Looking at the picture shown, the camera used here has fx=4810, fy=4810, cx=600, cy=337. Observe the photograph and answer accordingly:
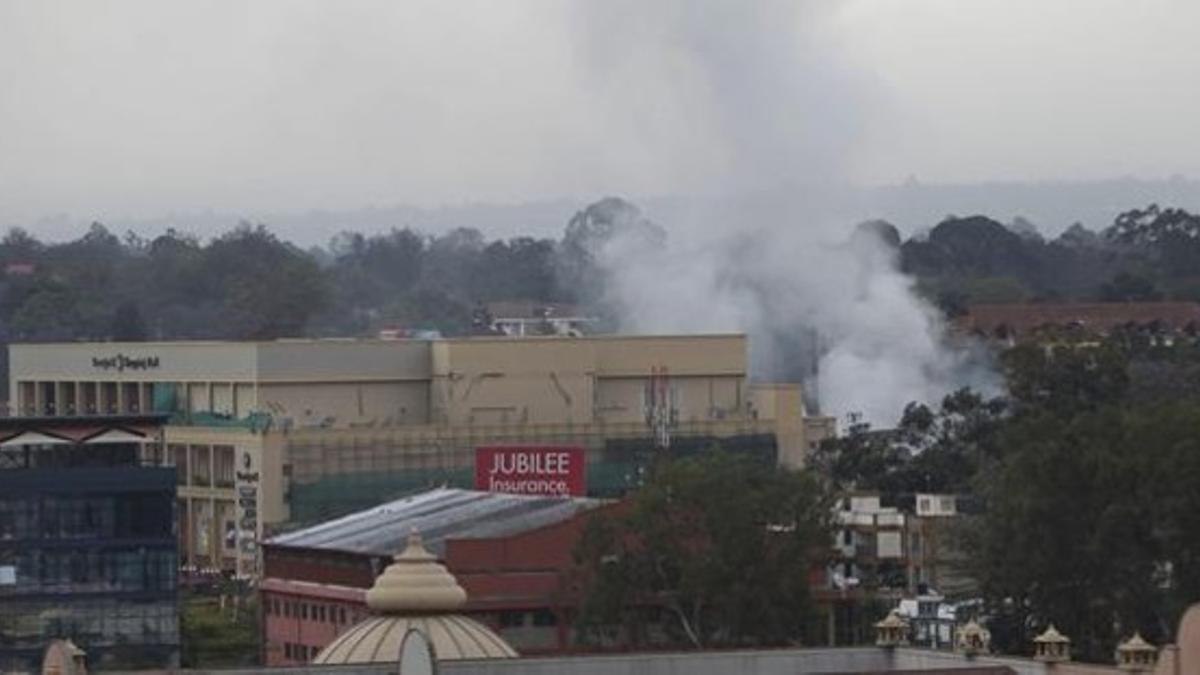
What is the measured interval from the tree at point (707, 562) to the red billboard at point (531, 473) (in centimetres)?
1691

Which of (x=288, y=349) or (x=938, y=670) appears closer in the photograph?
(x=938, y=670)

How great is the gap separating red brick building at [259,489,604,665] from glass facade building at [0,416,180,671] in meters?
2.51

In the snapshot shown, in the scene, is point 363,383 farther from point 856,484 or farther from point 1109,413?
point 1109,413

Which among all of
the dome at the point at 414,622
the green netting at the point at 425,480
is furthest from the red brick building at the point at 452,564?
the dome at the point at 414,622

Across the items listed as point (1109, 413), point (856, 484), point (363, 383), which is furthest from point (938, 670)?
point (363, 383)

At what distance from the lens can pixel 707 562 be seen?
77.8m

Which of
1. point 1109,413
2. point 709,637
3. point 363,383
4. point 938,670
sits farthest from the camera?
point 363,383

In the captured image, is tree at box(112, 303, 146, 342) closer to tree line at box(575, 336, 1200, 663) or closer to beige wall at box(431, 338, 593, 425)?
beige wall at box(431, 338, 593, 425)

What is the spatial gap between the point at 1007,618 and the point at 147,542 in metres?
16.7

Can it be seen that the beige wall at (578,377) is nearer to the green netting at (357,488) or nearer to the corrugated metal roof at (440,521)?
the green netting at (357,488)

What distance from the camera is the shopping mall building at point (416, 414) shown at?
120000 millimetres

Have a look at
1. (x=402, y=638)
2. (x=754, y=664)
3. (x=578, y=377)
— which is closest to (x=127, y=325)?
(x=578, y=377)

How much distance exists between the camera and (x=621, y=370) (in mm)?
125500

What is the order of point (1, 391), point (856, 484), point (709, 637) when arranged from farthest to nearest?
1. point (1, 391)
2. point (856, 484)
3. point (709, 637)
